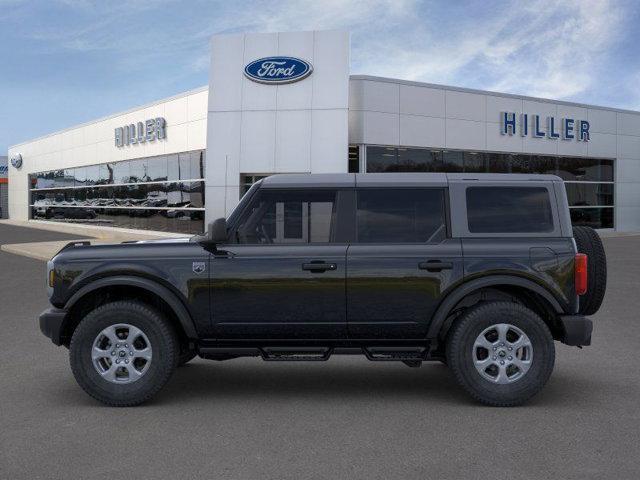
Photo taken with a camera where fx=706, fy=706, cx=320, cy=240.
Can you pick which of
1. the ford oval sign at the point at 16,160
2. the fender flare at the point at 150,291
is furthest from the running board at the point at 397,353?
the ford oval sign at the point at 16,160

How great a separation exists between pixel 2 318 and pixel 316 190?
244 inches

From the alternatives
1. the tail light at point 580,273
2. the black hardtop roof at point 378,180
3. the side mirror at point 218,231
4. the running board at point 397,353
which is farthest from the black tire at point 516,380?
the side mirror at point 218,231

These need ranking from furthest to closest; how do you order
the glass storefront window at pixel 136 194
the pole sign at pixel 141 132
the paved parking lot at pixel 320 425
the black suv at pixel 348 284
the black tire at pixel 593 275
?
the pole sign at pixel 141 132 → the glass storefront window at pixel 136 194 → the black tire at pixel 593 275 → the black suv at pixel 348 284 → the paved parking lot at pixel 320 425

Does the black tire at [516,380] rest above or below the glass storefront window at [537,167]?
below

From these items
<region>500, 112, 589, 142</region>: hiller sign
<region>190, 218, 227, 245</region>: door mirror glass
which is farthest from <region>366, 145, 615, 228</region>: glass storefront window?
<region>190, 218, 227, 245</region>: door mirror glass

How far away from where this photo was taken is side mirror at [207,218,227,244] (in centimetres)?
539

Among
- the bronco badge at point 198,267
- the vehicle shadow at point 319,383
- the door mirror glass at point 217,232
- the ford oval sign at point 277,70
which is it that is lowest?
the vehicle shadow at point 319,383

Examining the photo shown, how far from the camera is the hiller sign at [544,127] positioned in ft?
98.3

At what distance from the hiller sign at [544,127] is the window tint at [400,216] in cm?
2530

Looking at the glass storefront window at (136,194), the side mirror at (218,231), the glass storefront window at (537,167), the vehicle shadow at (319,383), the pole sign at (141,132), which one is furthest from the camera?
the pole sign at (141,132)

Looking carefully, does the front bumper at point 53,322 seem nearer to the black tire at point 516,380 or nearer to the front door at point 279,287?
the front door at point 279,287

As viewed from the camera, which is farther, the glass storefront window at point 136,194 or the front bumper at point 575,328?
the glass storefront window at point 136,194

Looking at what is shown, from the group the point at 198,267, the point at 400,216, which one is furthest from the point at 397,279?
the point at 198,267

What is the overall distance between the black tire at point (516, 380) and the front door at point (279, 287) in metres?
0.93
